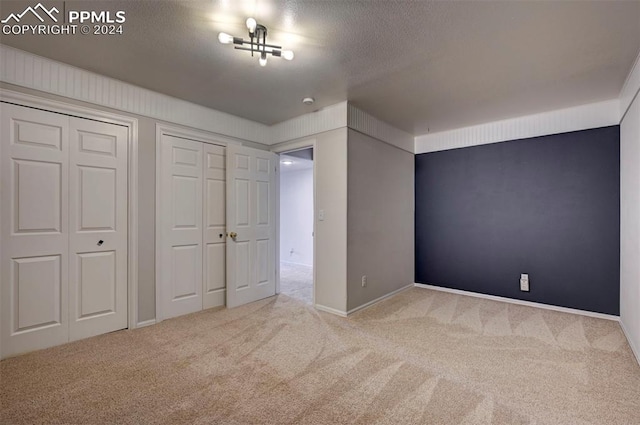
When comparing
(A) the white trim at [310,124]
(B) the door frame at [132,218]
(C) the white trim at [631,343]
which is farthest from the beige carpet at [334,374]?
(A) the white trim at [310,124]

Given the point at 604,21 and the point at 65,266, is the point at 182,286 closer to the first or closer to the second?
the point at 65,266

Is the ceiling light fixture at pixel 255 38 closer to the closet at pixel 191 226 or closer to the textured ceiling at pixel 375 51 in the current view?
the textured ceiling at pixel 375 51

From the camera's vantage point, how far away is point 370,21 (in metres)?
2.04

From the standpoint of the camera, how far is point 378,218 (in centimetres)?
408

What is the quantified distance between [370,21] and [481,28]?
78cm

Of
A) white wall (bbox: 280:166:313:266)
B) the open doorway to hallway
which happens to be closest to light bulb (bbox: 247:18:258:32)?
the open doorway to hallway

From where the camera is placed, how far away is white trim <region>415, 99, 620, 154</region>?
3.45 meters

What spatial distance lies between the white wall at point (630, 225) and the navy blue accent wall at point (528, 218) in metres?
0.19

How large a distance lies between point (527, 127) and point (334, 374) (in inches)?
150

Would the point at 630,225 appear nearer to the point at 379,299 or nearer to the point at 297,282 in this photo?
the point at 379,299

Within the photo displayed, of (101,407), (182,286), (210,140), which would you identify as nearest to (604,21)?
(210,140)

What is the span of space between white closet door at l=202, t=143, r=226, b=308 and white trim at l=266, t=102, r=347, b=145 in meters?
0.83

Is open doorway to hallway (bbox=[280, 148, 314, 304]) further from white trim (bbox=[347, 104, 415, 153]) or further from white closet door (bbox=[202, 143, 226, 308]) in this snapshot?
white closet door (bbox=[202, 143, 226, 308])

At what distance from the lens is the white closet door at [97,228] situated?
2.76 metres
